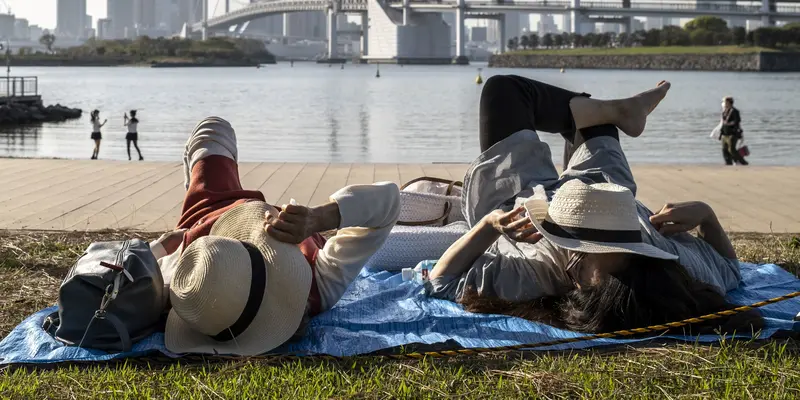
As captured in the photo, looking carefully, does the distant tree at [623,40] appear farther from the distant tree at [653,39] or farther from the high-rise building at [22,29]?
the high-rise building at [22,29]

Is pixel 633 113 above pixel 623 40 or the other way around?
the other way around

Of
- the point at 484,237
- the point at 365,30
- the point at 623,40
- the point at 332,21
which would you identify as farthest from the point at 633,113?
the point at 365,30

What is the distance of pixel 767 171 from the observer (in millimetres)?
6215

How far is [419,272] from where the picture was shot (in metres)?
2.69

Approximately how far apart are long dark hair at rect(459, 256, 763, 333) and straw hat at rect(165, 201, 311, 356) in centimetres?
58

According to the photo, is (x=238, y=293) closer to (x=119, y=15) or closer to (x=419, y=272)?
(x=419, y=272)

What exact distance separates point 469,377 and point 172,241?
0.87m

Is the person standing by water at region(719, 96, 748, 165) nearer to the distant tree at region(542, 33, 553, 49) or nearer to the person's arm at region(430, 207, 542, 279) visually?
the person's arm at region(430, 207, 542, 279)

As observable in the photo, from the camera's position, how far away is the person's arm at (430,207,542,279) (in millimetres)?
2146

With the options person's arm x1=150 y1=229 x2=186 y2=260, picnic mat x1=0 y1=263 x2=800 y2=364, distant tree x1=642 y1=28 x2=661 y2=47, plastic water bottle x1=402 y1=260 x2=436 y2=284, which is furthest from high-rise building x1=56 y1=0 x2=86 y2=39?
picnic mat x1=0 y1=263 x2=800 y2=364

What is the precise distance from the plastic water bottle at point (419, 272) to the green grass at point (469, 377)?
639mm

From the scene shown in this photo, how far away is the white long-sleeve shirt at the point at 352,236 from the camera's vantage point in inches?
80.3

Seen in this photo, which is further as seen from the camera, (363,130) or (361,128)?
(361,128)

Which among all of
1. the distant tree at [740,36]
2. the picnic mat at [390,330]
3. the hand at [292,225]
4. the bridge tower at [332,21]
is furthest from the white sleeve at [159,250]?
the bridge tower at [332,21]
